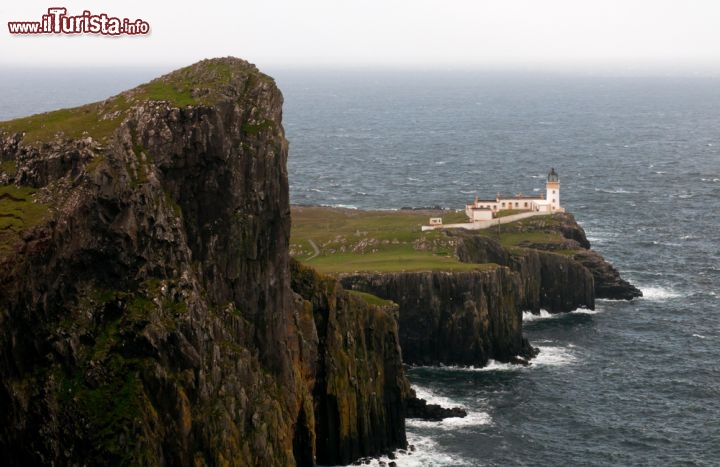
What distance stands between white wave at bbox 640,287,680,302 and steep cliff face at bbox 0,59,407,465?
74352 mm

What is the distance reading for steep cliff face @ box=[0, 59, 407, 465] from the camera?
84.6 metres

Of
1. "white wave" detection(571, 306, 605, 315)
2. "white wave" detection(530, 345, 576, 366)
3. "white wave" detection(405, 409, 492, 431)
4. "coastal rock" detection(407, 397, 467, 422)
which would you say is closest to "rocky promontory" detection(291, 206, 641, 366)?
"white wave" detection(571, 306, 605, 315)

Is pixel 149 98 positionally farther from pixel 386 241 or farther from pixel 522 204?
pixel 522 204

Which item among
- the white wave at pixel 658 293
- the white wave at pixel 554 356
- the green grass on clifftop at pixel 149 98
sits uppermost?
the green grass on clifftop at pixel 149 98

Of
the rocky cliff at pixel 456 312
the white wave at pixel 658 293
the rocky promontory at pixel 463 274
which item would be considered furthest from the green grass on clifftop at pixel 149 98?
the white wave at pixel 658 293

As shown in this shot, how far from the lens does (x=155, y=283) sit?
88.7 m

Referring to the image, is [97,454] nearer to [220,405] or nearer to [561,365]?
[220,405]

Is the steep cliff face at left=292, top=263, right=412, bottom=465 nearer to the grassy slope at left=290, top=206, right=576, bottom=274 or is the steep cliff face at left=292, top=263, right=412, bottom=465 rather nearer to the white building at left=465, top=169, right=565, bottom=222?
the grassy slope at left=290, top=206, right=576, bottom=274

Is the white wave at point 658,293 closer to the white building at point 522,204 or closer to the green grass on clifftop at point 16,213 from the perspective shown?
the white building at point 522,204

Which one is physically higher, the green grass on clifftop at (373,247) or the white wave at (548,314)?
the green grass on clifftop at (373,247)

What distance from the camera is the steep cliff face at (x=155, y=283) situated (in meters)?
84.6

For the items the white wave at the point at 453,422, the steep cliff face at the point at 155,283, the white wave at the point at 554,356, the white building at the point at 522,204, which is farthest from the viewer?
the white building at the point at 522,204

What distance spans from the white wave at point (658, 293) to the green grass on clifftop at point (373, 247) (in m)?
24.7

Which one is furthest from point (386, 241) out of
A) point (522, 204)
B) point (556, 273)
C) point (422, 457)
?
point (422, 457)
